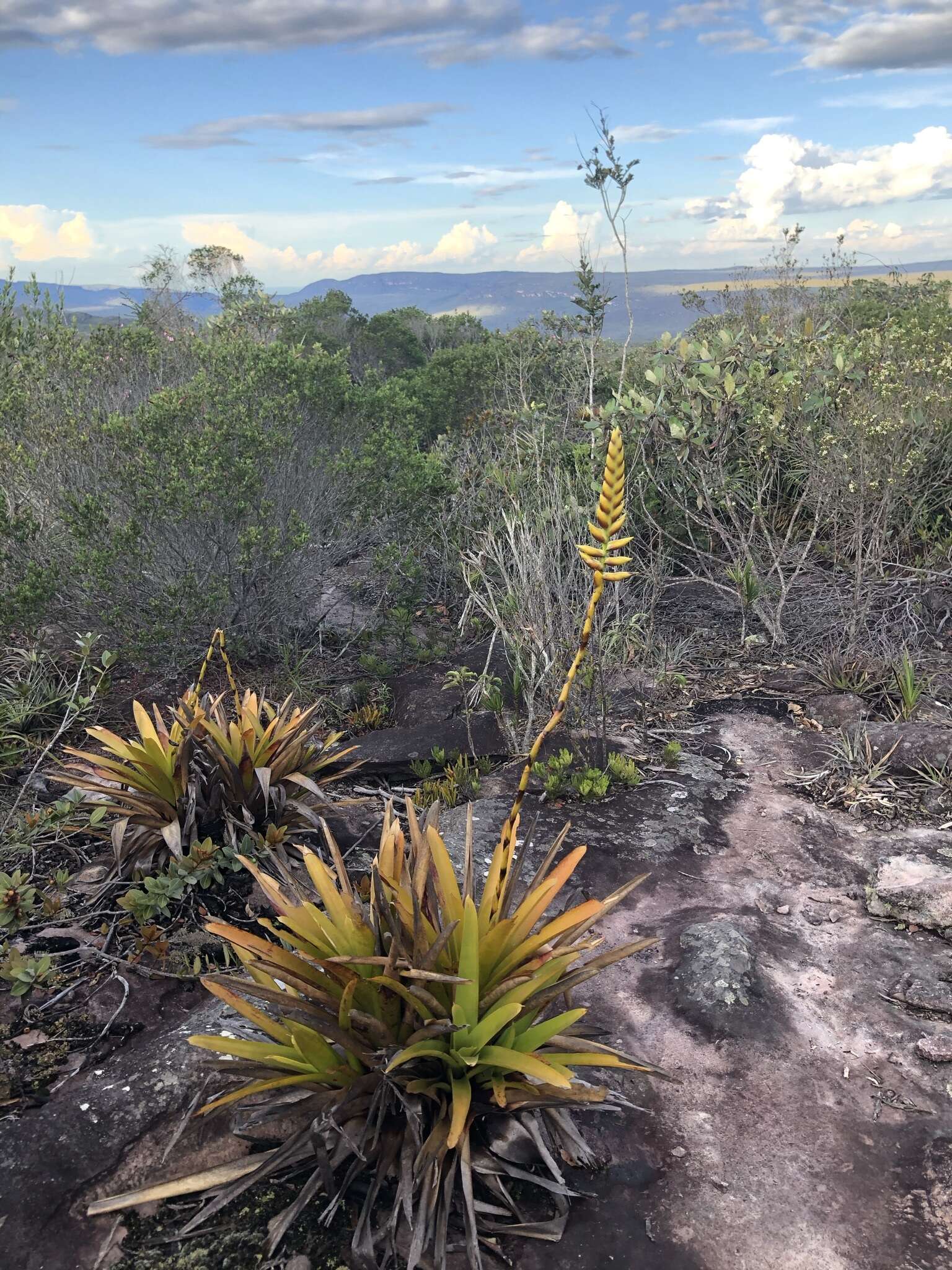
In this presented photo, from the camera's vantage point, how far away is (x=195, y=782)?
4258 millimetres

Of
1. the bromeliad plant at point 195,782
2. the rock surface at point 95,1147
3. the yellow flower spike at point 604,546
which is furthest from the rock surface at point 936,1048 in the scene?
the bromeliad plant at point 195,782

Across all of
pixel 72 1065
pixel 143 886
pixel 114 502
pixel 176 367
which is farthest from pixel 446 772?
pixel 176 367

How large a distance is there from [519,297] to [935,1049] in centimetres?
14228

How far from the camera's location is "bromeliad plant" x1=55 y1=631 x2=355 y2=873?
4.15 metres

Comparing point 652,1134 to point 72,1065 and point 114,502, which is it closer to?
point 72,1065

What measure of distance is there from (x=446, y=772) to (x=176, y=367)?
250 inches

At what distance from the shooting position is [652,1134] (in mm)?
2750

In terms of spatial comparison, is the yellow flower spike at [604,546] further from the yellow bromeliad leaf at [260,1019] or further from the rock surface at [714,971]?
the rock surface at [714,971]

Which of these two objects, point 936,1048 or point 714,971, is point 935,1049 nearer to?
point 936,1048

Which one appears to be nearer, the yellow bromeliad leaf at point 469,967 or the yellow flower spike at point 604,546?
the yellow flower spike at point 604,546

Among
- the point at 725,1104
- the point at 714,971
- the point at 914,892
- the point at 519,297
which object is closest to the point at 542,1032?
the point at 725,1104

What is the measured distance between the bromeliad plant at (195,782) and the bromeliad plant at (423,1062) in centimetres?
153

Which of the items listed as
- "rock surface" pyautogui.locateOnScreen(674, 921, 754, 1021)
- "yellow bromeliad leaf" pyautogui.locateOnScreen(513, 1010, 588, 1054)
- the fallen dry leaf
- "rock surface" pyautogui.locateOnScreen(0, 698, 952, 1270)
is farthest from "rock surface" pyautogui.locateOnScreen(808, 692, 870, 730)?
the fallen dry leaf

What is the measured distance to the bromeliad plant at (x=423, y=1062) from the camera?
2391 millimetres
